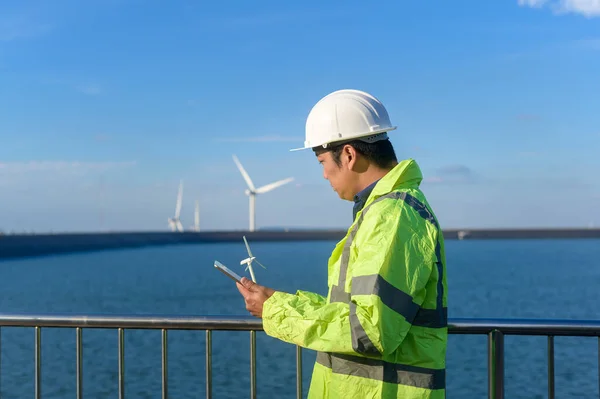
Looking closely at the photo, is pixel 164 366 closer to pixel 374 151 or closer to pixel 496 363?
pixel 496 363

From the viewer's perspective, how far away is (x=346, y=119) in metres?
2.55

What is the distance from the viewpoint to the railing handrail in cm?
365

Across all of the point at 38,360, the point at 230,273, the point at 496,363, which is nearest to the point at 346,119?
the point at 230,273

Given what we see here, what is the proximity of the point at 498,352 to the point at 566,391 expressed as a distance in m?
19.9

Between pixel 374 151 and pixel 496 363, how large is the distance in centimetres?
175

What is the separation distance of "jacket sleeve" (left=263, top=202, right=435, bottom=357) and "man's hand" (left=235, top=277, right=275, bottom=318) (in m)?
0.24

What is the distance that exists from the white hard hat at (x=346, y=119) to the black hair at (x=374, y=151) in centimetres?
2

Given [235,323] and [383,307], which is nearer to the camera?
[383,307]

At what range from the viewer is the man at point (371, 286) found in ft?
7.45

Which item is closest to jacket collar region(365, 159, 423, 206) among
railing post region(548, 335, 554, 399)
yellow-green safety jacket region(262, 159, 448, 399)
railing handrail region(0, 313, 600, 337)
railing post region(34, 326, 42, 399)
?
yellow-green safety jacket region(262, 159, 448, 399)

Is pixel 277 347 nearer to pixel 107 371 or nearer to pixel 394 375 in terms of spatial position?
pixel 107 371

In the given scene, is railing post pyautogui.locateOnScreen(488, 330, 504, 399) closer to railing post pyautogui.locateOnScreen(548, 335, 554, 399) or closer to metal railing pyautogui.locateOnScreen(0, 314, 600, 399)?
metal railing pyautogui.locateOnScreen(0, 314, 600, 399)

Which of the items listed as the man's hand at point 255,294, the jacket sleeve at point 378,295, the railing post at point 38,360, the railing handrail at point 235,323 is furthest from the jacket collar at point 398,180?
the railing post at point 38,360

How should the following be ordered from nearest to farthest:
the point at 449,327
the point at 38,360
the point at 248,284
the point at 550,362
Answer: the point at 248,284, the point at 449,327, the point at 550,362, the point at 38,360
